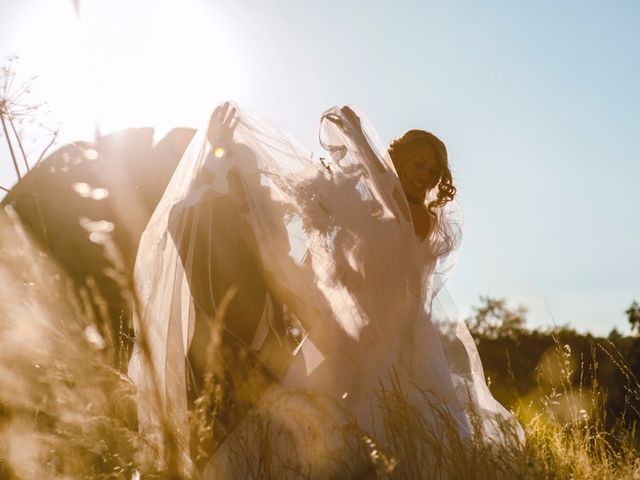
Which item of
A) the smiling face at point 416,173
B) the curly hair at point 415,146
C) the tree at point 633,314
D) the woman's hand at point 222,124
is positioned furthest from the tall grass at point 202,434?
the tree at point 633,314

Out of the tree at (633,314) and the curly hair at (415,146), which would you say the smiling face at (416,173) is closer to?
the curly hair at (415,146)

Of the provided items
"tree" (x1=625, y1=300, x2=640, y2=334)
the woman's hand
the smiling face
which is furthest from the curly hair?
"tree" (x1=625, y1=300, x2=640, y2=334)

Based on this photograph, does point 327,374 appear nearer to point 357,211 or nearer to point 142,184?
point 357,211

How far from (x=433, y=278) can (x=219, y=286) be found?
1486mm

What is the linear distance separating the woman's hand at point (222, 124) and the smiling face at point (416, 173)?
1205 millimetres

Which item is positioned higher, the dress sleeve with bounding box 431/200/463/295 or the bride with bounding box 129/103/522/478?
the dress sleeve with bounding box 431/200/463/295

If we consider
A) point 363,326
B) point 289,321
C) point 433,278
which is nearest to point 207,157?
point 289,321

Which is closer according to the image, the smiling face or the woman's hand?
the woman's hand

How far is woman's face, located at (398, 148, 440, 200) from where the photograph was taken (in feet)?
14.5

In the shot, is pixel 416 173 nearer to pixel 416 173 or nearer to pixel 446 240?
pixel 416 173

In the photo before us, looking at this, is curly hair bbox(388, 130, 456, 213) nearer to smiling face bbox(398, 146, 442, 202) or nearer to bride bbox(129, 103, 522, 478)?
smiling face bbox(398, 146, 442, 202)

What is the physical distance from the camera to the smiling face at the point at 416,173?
4418 mm

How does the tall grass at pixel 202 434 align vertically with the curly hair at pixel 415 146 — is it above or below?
below

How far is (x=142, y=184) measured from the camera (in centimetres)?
940
